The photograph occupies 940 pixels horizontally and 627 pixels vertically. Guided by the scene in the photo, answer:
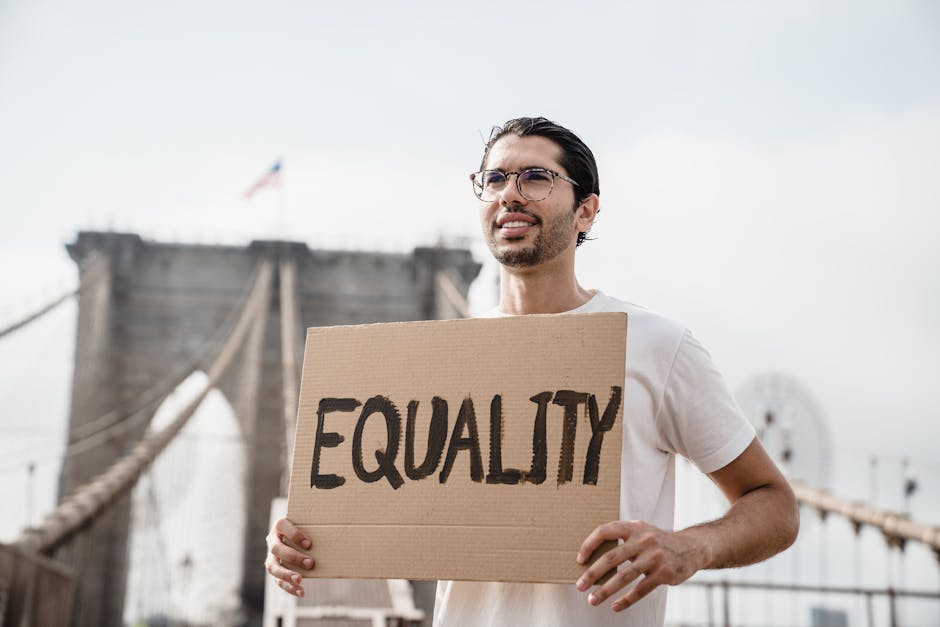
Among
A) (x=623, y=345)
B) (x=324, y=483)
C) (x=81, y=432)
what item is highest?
(x=81, y=432)

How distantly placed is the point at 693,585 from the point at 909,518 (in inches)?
132

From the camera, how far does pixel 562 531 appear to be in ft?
4.56

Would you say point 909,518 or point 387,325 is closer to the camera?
point 387,325

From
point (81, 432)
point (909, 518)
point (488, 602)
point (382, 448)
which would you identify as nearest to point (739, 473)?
point (488, 602)

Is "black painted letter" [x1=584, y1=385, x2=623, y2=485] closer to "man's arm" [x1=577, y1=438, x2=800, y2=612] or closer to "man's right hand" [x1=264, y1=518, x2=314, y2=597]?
"man's arm" [x1=577, y1=438, x2=800, y2=612]

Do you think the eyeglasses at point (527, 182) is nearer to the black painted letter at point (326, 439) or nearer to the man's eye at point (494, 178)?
the man's eye at point (494, 178)

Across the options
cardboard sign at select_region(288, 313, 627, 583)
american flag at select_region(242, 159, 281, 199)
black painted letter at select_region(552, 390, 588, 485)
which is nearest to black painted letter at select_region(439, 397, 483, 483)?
cardboard sign at select_region(288, 313, 627, 583)

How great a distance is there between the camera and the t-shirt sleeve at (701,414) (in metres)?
1.55

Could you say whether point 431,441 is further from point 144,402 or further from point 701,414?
point 144,402

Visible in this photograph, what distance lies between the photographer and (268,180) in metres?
26.7

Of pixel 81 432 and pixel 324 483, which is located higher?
pixel 81 432

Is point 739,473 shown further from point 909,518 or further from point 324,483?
point 909,518

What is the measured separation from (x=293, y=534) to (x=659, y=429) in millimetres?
551

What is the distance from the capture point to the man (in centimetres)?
136
